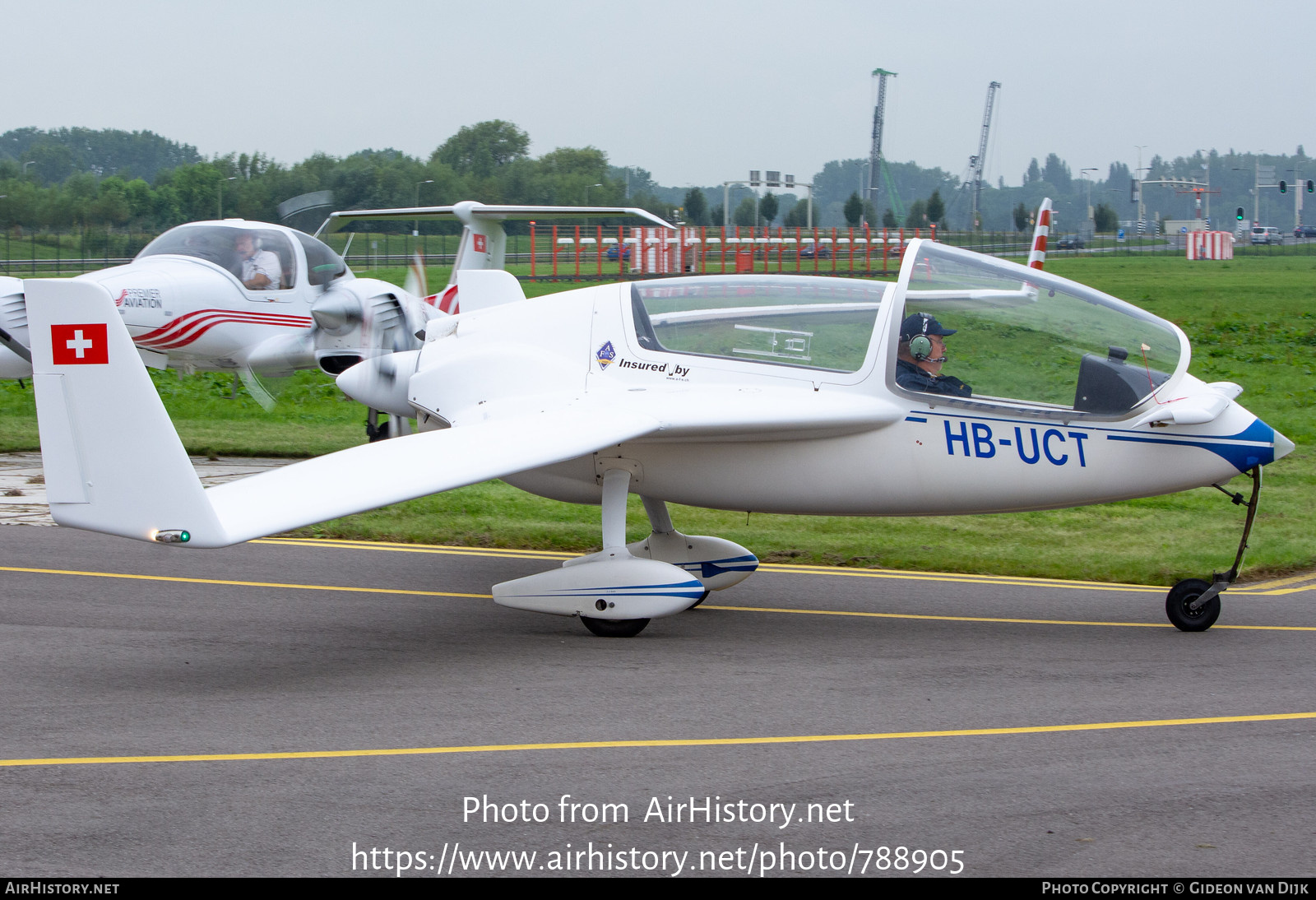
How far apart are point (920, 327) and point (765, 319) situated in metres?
1.08

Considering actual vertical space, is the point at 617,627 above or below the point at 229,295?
below

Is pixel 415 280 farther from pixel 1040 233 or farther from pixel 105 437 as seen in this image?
pixel 1040 233

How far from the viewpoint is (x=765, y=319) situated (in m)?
8.56

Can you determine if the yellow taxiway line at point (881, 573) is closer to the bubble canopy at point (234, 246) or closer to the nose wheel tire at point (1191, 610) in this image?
the nose wheel tire at point (1191, 610)

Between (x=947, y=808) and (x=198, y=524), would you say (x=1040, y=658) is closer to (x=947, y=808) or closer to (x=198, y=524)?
(x=947, y=808)

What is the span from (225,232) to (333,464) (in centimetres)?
948

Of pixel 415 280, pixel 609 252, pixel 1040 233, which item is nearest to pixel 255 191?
pixel 609 252

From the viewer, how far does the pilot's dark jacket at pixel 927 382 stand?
8.16 meters

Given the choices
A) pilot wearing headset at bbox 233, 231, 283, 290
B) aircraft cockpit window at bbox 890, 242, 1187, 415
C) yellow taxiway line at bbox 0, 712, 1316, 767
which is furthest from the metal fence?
yellow taxiway line at bbox 0, 712, 1316, 767

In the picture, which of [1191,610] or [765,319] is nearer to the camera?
[1191,610]

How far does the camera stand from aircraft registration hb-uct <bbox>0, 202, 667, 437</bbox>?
15.0 metres

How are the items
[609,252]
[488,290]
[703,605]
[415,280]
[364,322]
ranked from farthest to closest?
[609,252] < [415,280] < [488,290] < [364,322] < [703,605]

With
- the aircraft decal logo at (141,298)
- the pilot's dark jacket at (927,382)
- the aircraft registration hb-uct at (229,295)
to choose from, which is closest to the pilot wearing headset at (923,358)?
the pilot's dark jacket at (927,382)

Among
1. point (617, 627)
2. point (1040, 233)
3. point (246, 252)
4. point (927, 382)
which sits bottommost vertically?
point (617, 627)
